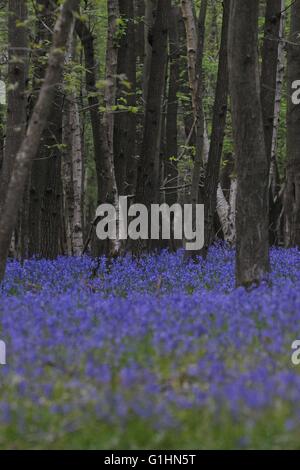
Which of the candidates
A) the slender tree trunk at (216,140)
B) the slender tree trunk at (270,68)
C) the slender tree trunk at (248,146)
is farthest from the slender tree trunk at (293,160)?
the slender tree trunk at (248,146)

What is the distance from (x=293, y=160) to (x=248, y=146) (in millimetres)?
9107

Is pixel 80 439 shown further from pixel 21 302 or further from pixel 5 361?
pixel 21 302

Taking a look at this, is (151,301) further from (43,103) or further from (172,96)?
(172,96)

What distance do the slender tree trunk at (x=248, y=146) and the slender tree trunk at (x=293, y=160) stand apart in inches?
331

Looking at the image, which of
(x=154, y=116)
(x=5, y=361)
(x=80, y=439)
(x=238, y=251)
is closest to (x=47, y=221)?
(x=154, y=116)

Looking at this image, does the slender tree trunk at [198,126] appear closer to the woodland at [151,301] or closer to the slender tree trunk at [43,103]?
the woodland at [151,301]

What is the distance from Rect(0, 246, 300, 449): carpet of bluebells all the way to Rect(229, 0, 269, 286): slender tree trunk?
4.67ft

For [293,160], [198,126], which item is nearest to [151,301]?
[198,126]

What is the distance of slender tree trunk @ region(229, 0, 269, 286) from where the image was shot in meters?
10.3

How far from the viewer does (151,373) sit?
18.9ft

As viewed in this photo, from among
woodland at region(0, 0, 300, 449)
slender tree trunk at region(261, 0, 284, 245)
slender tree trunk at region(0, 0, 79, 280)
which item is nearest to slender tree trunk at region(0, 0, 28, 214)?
woodland at region(0, 0, 300, 449)

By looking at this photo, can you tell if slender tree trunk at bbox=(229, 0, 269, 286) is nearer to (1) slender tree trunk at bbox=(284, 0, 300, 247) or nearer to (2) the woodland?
(2) the woodland

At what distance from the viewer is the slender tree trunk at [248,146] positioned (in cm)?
1028

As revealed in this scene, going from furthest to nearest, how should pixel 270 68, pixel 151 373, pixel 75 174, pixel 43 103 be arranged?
pixel 75 174, pixel 270 68, pixel 43 103, pixel 151 373
